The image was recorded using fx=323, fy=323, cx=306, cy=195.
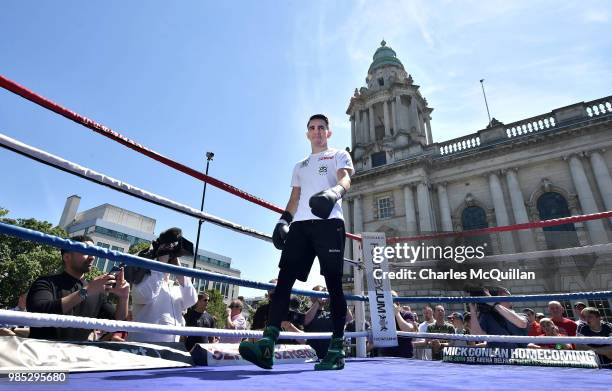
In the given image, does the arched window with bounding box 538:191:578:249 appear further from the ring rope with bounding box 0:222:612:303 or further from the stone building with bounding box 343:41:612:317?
the ring rope with bounding box 0:222:612:303

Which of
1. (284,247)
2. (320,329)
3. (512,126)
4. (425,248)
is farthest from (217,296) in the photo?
(284,247)

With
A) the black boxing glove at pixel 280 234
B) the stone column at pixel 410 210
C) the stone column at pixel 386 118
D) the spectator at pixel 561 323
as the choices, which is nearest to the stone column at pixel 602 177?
the stone column at pixel 410 210

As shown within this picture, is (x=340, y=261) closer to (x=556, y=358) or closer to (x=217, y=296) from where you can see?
(x=556, y=358)

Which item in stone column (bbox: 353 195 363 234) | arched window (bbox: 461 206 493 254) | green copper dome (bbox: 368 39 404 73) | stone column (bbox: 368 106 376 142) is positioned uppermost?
green copper dome (bbox: 368 39 404 73)

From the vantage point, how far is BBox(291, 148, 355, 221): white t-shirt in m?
2.56

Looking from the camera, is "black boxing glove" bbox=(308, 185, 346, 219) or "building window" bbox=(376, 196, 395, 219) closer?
"black boxing glove" bbox=(308, 185, 346, 219)

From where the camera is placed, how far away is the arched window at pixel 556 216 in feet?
57.7

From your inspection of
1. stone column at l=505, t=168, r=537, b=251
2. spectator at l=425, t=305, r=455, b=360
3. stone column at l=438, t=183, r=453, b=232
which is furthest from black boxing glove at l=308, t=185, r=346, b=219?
stone column at l=438, t=183, r=453, b=232

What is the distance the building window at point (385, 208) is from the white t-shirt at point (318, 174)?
21.9 metres

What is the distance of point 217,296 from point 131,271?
37.9 meters

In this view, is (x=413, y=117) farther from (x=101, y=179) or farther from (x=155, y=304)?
(x=101, y=179)

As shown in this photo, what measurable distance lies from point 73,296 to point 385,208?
23431mm

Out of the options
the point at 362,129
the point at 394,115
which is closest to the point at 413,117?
the point at 394,115

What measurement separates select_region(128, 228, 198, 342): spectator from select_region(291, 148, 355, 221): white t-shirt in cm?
140
